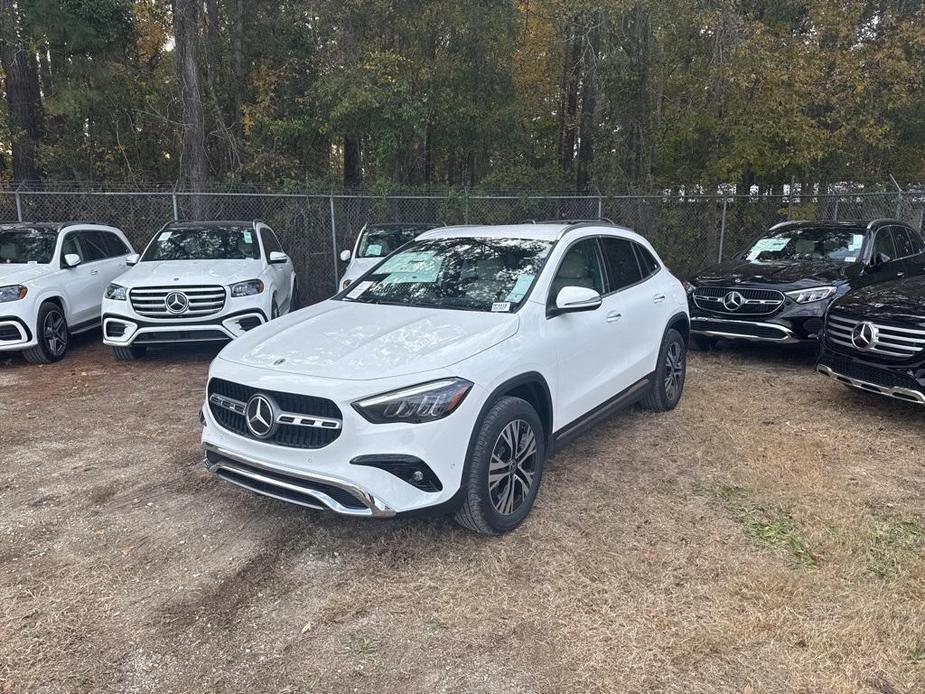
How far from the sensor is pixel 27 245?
26.4 feet

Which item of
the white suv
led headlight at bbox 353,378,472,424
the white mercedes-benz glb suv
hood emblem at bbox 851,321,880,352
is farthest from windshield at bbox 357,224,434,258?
led headlight at bbox 353,378,472,424

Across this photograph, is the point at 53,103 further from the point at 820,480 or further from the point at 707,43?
the point at 820,480

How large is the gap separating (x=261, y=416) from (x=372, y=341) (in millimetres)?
698

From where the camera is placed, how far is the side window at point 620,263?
4.84 m

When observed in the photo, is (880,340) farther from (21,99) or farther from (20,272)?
(21,99)

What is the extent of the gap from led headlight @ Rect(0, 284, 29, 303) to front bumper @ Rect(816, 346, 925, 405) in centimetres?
845

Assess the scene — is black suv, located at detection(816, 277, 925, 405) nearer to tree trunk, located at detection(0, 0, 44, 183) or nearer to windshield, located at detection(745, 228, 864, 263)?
windshield, located at detection(745, 228, 864, 263)

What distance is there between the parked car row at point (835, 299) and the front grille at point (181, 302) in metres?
5.70

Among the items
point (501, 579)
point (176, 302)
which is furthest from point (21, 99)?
point (501, 579)

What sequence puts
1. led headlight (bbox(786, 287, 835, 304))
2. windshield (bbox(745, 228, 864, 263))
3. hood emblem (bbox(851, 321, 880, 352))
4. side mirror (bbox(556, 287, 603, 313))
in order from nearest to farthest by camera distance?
1. side mirror (bbox(556, 287, 603, 313))
2. hood emblem (bbox(851, 321, 880, 352))
3. led headlight (bbox(786, 287, 835, 304))
4. windshield (bbox(745, 228, 864, 263))

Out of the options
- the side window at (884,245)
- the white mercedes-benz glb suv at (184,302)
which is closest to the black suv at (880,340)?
the side window at (884,245)

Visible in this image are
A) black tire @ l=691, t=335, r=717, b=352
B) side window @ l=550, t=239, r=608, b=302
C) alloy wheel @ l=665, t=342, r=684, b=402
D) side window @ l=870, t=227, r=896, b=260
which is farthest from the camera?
black tire @ l=691, t=335, r=717, b=352

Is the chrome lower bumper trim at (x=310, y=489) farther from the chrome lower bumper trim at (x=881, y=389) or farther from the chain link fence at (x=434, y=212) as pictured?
the chain link fence at (x=434, y=212)

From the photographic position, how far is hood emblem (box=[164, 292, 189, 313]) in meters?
7.08
